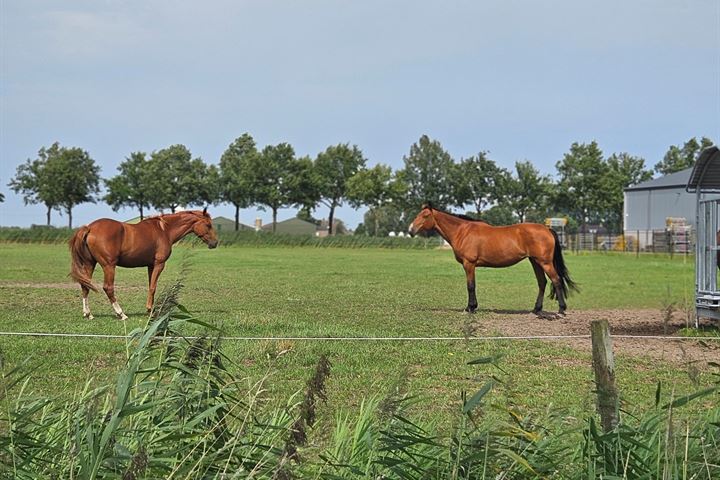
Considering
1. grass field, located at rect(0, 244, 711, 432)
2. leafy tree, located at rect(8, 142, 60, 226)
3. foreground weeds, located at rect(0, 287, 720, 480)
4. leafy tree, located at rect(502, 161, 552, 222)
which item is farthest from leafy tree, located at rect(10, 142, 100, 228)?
foreground weeds, located at rect(0, 287, 720, 480)

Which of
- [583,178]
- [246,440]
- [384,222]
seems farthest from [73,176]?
[246,440]

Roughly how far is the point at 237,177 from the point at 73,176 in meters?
18.4

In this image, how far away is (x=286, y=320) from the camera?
13219 mm

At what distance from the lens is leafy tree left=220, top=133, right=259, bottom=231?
295 feet

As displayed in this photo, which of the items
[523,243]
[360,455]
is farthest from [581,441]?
[523,243]

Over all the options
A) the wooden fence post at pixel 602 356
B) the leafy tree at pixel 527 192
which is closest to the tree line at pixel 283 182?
the leafy tree at pixel 527 192

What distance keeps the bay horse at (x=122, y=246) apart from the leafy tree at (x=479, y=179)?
254 ft

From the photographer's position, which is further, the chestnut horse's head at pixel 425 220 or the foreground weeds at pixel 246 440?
the chestnut horse's head at pixel 425 220

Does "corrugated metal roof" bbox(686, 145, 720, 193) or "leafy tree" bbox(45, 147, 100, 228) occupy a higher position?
"leafy tree" bbox(45, 147, 100, 228)

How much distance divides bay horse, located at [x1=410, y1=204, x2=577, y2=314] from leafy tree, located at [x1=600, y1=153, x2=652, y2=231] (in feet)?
212

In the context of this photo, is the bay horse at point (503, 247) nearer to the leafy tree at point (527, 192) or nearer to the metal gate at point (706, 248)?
the metal gate at point (706, 248)

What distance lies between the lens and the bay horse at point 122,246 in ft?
45.1

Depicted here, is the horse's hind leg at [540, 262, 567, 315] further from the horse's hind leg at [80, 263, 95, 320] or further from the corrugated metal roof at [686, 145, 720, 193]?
the horse's hind leg at [80, 263, 95, 320]

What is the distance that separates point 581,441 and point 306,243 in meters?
66.4
